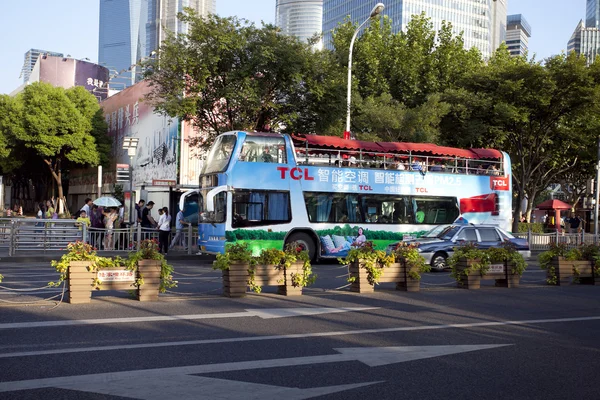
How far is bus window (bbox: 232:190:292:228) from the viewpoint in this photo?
67.8ft

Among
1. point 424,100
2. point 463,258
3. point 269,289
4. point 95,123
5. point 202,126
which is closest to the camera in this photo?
point 269,289

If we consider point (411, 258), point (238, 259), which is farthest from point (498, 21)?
point (238, 259)

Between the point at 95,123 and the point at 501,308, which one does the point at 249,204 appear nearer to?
the point at 501,308

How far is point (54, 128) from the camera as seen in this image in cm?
5425

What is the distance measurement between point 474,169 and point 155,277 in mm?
17115

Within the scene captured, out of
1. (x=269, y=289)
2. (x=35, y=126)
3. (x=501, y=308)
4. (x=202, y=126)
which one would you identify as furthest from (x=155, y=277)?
(x=35, y=126)

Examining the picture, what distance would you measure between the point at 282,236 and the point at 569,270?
8947 mm

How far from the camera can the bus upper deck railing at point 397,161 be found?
2248 centimetres

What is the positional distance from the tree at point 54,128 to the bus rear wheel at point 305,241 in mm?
37864

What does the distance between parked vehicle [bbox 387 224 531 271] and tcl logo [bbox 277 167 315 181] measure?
3549mm

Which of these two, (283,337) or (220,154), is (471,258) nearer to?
(283,337)

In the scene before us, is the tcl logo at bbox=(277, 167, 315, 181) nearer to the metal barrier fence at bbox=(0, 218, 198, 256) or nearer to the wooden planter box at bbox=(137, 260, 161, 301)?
the metal barrier fence at bbox=(0, 218, 198, 256)

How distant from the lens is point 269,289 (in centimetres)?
1341

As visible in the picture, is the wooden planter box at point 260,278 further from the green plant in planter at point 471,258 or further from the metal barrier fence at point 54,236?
the metal barrier fence at point 54,236
